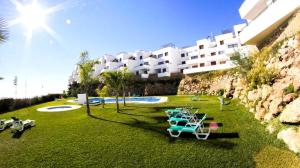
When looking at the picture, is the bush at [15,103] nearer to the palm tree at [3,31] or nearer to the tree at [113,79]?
the tree at [113,79]

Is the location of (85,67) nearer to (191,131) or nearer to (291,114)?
(191,131)

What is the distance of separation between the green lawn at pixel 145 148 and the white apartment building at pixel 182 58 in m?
26.4

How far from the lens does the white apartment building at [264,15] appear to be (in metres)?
13.3

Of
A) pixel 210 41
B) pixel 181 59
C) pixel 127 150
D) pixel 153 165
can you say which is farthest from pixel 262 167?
pixel 181 59

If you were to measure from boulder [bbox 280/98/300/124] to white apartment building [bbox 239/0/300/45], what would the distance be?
7.60 metres

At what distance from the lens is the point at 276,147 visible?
7602 millimetres

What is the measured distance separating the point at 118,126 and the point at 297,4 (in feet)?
44.4

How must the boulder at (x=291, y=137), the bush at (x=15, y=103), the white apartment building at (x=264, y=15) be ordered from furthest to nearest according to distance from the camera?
the bush at (x=15, y=103) < the white apartment building at (x=264, y=15) < the boulder at (x=291, y=137)

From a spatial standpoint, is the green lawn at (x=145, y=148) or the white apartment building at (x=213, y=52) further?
the white apartment building at (x=213, y=52)

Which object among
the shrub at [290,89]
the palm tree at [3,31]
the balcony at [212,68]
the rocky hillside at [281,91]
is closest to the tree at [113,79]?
the rocky hillside at [281,91]

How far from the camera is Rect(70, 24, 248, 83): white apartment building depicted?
122ft

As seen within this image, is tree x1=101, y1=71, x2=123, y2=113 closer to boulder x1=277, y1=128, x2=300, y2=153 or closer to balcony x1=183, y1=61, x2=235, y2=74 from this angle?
boulder x1=277, y1=128, x2=300, y2=153

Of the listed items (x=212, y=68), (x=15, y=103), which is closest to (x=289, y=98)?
(x=212, y=68)

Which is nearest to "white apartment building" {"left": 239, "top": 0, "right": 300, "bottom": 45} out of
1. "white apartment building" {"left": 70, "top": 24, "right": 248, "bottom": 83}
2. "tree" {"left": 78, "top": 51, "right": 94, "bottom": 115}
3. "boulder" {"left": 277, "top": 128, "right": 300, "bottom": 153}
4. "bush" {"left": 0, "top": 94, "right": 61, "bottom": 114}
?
"boulder" {"left": 277, "top": 128, "right": 300, "bottom": 153}
